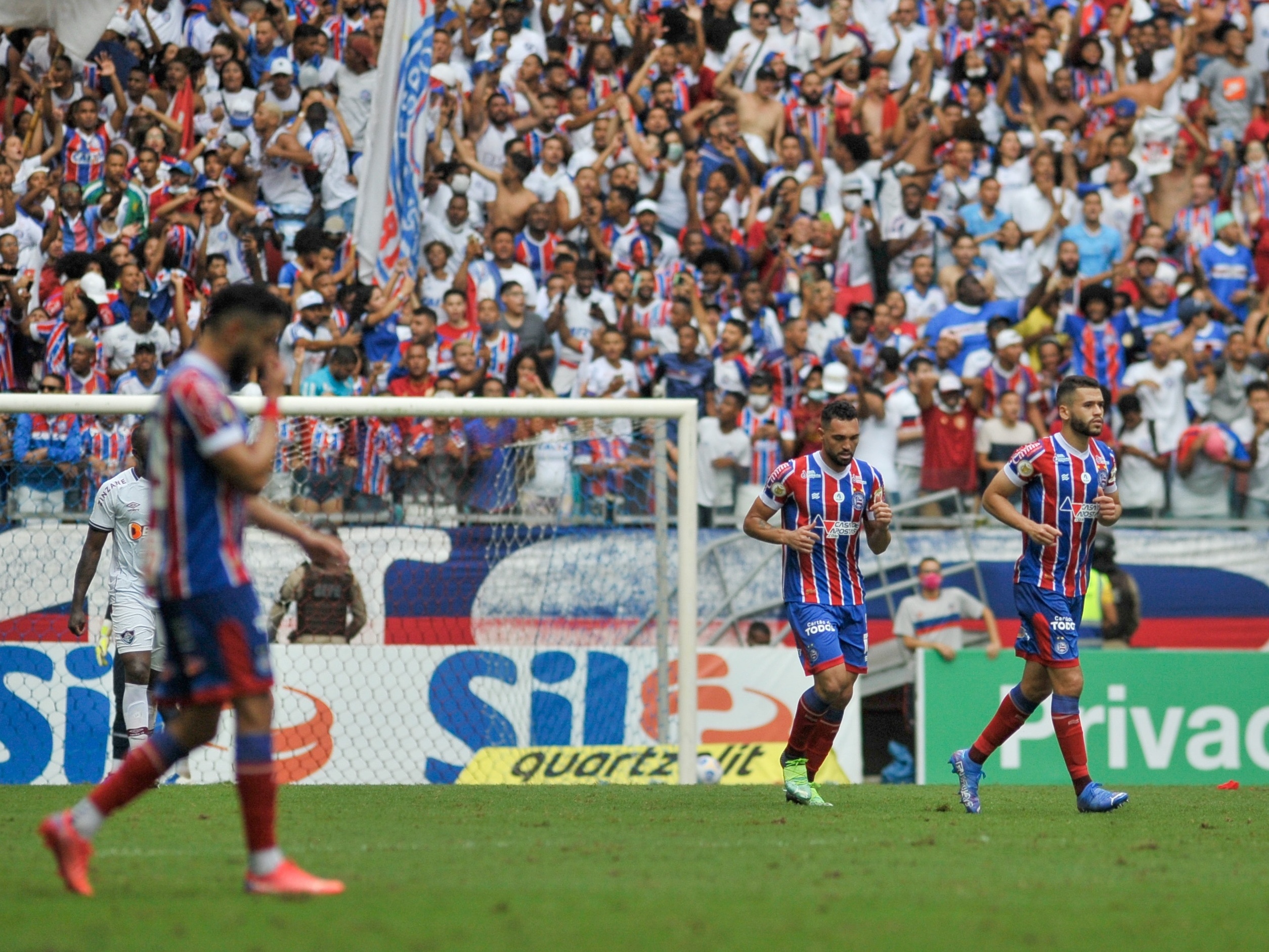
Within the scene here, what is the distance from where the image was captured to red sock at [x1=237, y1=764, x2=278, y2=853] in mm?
5645

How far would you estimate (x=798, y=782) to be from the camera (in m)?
10.0

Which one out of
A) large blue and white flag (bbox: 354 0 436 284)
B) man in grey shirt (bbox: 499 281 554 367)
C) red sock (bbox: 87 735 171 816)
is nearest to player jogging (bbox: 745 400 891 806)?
red sock (bbox: 87 735 171 816)

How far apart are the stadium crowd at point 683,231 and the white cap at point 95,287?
0.02m

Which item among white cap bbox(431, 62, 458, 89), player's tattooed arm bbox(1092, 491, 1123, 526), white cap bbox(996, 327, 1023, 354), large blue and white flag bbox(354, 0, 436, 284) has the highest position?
white cap bbox(431, 62, 458, 89)

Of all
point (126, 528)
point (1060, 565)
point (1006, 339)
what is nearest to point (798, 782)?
point (1060, 565)

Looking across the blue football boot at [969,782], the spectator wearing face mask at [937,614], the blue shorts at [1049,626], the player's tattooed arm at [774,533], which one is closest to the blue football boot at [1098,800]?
the blue football boot at [969,782]

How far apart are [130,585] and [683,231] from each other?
907 cm

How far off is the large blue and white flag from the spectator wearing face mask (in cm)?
603

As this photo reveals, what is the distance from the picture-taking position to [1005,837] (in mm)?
8148

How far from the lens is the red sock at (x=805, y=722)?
32.4ft

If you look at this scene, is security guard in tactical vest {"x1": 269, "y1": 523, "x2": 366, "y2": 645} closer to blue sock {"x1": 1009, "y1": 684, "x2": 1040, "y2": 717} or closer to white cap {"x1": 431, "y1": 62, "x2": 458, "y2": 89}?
blue sock {"x1": 1009, "y1": 684, "x2": 1040, "y2": 717}

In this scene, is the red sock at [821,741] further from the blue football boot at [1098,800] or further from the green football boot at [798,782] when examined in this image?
the blue football boot at [1098,800]

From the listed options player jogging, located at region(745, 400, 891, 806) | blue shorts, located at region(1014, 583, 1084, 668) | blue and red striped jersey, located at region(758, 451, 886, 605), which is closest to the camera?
blue shorts, located at region(1014, 583, 1084, 668)

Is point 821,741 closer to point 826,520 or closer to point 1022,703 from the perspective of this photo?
point 1022,703
